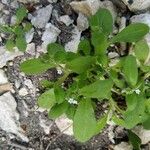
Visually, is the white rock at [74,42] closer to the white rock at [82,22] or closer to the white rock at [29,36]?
the white rock at [82,22]

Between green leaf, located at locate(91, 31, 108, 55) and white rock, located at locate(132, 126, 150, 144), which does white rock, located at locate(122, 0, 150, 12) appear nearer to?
green leaf, located at locate(91, 31, 108, 55)

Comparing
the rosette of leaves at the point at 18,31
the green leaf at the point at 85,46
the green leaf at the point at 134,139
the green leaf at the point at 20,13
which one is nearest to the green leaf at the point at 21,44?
the rosette of leaves at the point at 18,31

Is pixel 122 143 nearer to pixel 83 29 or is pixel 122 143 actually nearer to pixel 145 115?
pixel 145 115

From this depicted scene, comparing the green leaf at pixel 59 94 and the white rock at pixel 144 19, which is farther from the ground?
A: the white rock at pixel 144 19

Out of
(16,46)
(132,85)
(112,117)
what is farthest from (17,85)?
(132,85)

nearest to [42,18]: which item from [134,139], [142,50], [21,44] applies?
[21,44]

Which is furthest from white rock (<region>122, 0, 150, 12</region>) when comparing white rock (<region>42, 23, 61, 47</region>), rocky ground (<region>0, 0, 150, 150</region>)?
white rock (<region>42, 23, 61, 47</region>)

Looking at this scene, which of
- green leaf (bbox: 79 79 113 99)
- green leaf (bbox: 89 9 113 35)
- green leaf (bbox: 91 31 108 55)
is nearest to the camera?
green leaf (bbox: 79 79 113 99)

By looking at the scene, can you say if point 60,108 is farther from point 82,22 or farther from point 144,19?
point 144,19
